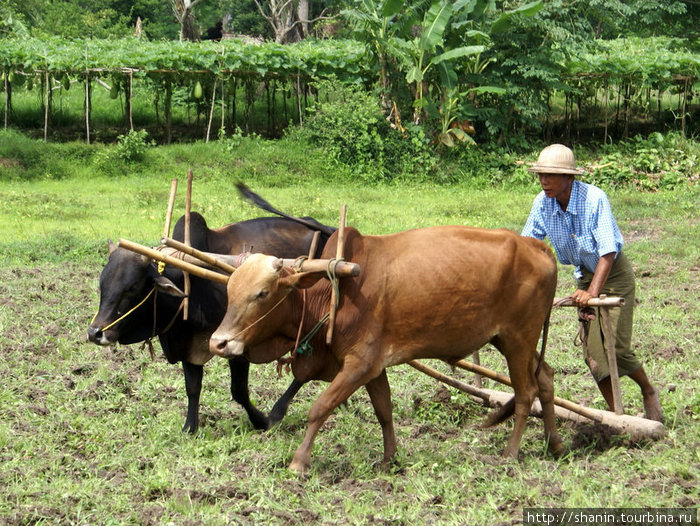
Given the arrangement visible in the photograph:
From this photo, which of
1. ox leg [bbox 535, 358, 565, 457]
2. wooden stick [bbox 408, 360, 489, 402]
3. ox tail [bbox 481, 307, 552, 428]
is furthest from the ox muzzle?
ox leg [bbox 535, 358, 565, 457]

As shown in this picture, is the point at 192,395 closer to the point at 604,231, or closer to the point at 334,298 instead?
Result: the point at 334,298

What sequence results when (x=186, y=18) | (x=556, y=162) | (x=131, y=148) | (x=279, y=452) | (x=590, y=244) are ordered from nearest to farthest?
1. (x=279, y=452)
2. (x=556, y=162)
3. (x=590, y=244)
4. (x=131, y=148)
5. (x=186, y=18)

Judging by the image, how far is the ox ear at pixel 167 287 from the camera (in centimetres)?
541

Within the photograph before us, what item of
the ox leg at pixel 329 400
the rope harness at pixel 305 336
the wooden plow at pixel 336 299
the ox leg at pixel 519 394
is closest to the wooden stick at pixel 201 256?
the wooden plow at pixel 336 299

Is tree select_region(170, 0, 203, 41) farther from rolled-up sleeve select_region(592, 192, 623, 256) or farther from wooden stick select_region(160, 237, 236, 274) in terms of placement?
rolled-up sleeve select_region(592, 192, 623, 256)

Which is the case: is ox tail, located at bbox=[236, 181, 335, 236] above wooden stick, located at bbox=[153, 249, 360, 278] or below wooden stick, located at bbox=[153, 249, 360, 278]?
above

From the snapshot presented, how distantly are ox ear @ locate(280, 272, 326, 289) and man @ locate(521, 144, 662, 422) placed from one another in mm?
1588

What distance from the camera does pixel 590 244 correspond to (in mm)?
5484

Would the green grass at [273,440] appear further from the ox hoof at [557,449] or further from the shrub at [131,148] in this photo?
the shrub at [131,148]

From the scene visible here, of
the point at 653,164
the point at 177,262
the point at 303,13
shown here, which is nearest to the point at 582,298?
the point at 177,262

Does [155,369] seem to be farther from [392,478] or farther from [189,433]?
[392,478]

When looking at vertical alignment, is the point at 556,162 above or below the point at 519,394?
above

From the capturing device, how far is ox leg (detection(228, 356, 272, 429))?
5.91 meters

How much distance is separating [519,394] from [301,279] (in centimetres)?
163
